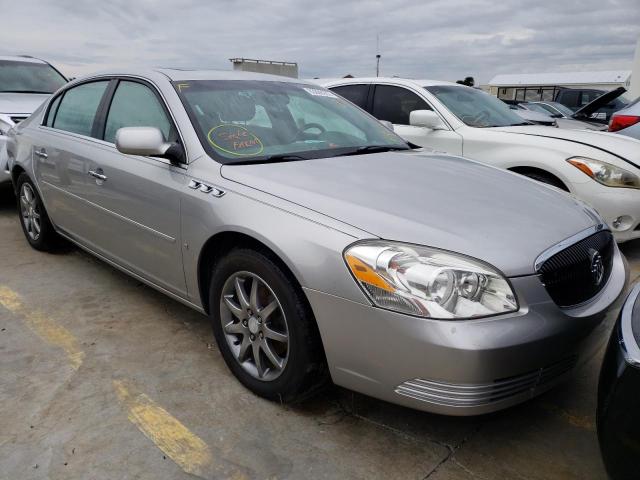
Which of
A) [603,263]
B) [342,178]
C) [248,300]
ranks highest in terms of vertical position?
[342,178]

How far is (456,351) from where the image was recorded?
1.84 metres

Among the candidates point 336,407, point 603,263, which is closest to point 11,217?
point 336,407

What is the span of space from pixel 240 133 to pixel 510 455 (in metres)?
1.96

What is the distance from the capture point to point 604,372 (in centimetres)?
170

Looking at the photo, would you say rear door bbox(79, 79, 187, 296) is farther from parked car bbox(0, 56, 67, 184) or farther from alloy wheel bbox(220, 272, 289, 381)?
parked car bbox(0, 56, 67, 184)

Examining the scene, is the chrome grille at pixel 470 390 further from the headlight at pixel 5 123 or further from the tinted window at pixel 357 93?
the headlight at pixel 5 123

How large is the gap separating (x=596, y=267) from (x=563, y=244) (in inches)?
10.1

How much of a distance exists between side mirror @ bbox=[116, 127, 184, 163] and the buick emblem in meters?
1.96

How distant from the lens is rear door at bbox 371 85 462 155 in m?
5.21

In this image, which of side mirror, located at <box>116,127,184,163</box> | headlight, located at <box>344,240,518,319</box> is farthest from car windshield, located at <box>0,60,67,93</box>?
headlight, located at <box>344,240,518,319</box>

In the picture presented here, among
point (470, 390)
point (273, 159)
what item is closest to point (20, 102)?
point (273, 159)

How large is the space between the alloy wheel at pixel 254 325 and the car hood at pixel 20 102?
469cm

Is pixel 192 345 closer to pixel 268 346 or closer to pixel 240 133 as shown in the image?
pixel 268 346

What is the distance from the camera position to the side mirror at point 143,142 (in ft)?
8.79
